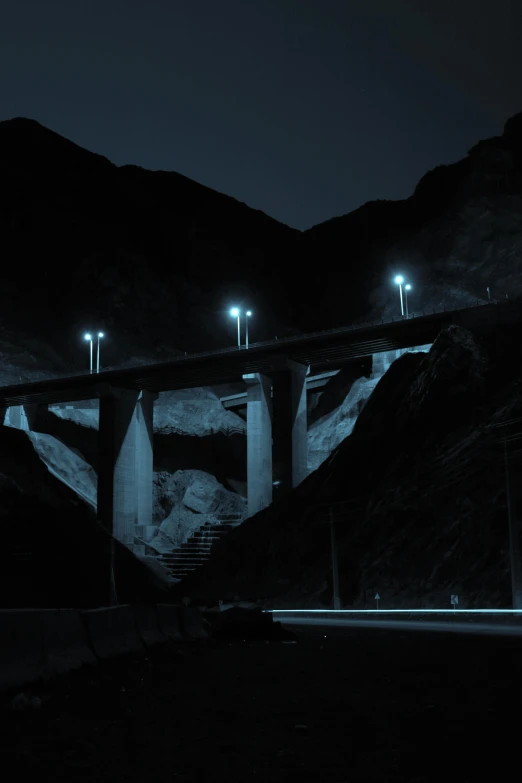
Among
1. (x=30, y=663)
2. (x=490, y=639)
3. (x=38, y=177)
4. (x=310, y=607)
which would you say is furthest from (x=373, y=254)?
(x=30, y=663)

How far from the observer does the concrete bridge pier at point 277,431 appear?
70812mm

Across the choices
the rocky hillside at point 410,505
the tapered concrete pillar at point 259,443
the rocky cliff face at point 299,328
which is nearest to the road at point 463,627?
the rocky hillside at point 410,505

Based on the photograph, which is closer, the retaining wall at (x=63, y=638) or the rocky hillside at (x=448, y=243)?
the retaining wall at (x=63, y=638)

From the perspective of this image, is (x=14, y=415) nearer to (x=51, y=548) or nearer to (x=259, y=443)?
(x=259, y=443)

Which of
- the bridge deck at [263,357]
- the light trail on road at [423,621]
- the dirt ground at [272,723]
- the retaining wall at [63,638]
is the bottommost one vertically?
the light trail on road at [423,621]

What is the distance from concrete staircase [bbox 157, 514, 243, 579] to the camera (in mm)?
74750

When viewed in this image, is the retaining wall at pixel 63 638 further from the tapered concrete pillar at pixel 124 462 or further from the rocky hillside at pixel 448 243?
the rocky hillside at pixel 448 243

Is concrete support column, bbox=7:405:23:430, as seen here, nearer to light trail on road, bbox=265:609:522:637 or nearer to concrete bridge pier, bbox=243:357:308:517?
concrete bridge pier, bbox=243:357:308:517

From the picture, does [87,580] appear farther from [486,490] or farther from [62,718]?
[62,718]

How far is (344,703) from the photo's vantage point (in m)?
8.74

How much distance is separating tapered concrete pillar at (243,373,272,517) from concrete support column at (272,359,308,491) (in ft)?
14.0

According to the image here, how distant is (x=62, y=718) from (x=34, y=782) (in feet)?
9.18

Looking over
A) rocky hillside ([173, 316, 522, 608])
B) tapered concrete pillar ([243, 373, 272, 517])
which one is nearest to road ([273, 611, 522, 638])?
rocky hillside ([173, 316, 522, 608])

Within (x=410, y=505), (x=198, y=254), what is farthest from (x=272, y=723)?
(x=198, y=254)
